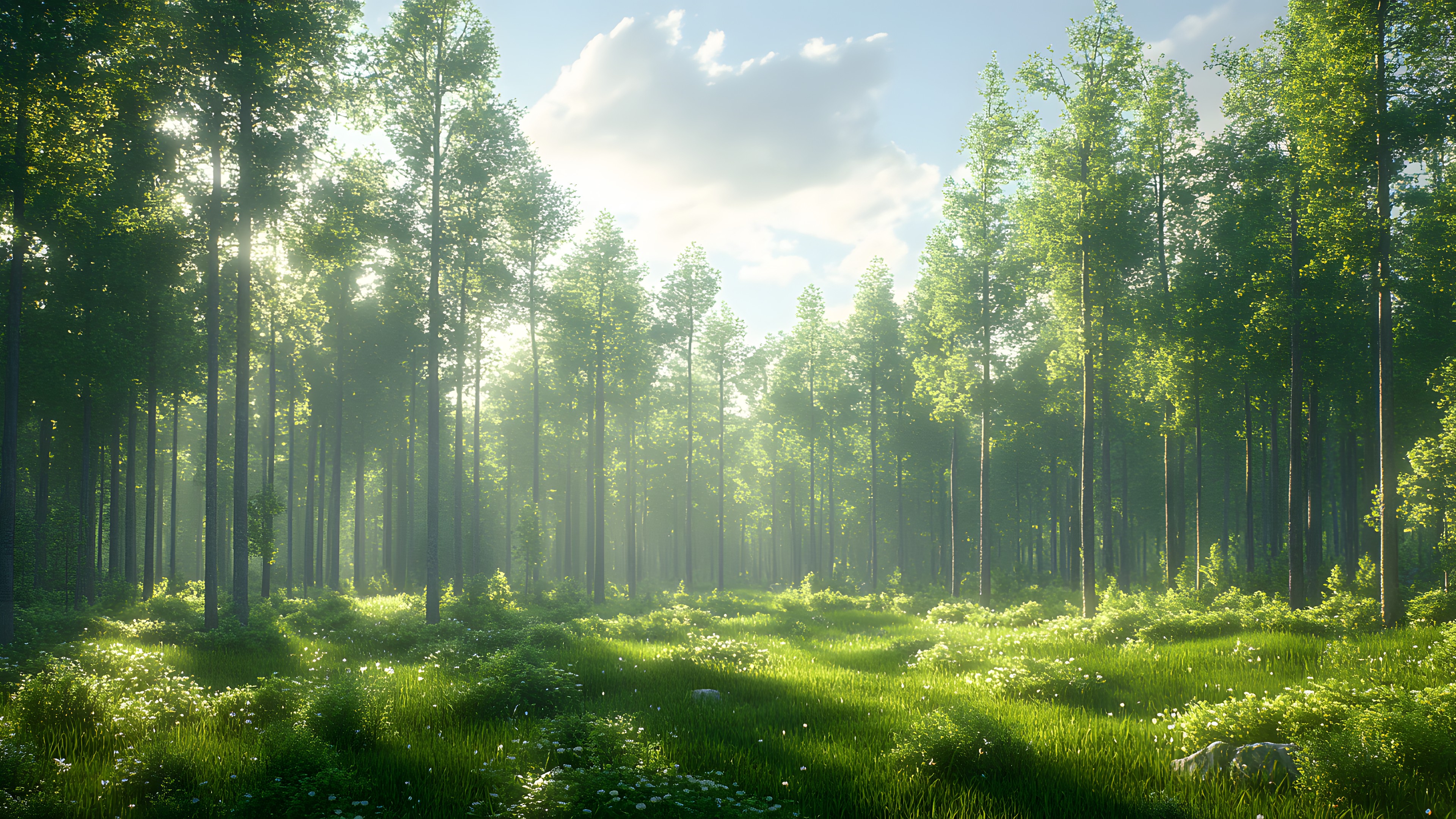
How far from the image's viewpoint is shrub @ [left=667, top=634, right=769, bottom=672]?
12422mm

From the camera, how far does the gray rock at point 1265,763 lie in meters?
5.65

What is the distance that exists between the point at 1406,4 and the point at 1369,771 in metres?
16.5

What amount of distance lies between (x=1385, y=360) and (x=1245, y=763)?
506 inches

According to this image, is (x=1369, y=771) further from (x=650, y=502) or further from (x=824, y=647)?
(x=650, y=502)

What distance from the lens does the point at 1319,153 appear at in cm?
1448

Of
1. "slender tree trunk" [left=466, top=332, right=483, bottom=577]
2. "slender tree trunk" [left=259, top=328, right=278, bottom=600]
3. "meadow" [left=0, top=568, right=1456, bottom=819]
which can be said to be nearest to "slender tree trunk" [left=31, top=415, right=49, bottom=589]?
"slender tree trunk" [left=259, top=328, right=278, bottom=600]

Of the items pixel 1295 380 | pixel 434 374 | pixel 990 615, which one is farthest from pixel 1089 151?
pixel 434 374

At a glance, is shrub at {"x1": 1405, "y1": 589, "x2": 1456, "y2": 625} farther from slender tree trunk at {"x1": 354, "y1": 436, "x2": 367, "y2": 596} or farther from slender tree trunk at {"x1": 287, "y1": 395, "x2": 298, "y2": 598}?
slender tree trunk at {"x1": 354, "y1": 436, "x2": 367, "y2": 596}

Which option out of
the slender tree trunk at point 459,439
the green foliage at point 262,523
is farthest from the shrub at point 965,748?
the green foliage at point 262,523

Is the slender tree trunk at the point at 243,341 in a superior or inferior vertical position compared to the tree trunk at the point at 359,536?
superior

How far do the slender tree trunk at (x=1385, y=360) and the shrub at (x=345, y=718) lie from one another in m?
11.9

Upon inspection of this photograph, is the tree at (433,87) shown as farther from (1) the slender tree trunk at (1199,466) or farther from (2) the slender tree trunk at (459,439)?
(1) the slender tree trunk at (1199,466)

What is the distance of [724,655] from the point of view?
13219 mm

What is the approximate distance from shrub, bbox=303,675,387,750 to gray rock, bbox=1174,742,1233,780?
829 centimetres
